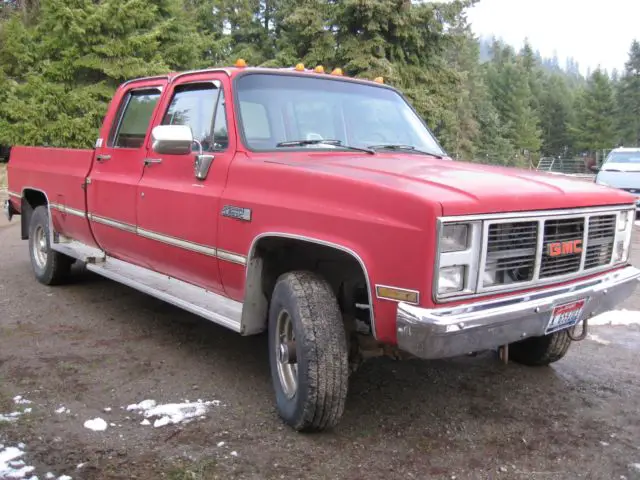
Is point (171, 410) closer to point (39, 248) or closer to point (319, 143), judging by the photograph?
point (319, 143)

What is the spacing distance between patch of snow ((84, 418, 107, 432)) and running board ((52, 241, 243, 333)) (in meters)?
0.86

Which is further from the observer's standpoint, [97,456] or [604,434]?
[604,434]

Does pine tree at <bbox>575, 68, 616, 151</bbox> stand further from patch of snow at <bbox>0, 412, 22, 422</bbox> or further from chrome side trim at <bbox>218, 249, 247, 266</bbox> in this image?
patch of snow at <bbox>0, 412, 22, 422</bbox>

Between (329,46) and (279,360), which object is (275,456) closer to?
(279,360)

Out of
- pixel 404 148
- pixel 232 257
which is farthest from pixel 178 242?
pixel 404 148

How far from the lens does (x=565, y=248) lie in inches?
133

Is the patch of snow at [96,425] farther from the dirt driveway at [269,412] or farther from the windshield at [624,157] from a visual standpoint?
the windshield at [624,157]

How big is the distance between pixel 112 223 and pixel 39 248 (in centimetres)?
215

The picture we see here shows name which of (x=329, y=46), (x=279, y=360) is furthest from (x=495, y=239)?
(x=329, y=46)

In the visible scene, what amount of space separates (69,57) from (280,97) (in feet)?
61.4

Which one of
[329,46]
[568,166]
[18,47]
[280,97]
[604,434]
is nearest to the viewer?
[604,434]

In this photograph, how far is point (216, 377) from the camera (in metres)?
4.35

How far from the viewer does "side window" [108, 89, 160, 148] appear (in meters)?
5.17

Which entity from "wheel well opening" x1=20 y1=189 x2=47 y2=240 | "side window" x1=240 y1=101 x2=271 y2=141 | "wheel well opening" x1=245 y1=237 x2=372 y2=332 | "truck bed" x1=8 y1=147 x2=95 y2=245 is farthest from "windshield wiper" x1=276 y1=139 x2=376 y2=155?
"wheel well opening" x1=20 y1=189 x2=47 y2=240
